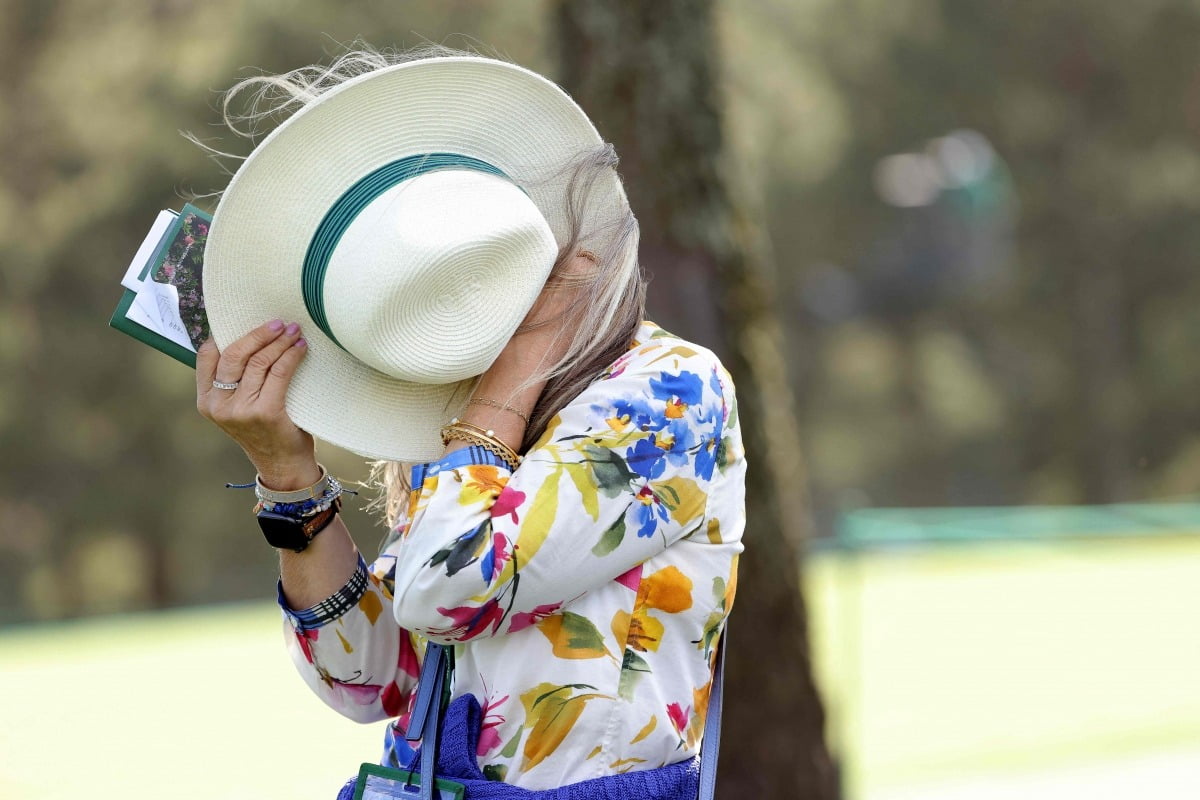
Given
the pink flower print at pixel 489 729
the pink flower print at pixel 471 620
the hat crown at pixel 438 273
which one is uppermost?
the hat crown at pixel 438 273

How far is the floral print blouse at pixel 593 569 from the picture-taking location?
1517 millimetres

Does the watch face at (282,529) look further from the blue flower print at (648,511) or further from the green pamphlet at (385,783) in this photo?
the blue flower print at (648,511)

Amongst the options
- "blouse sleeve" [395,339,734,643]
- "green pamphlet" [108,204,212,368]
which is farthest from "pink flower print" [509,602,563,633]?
"green pamphlet" [108,204,212,368]

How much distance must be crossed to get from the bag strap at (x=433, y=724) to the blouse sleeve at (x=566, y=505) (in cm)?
13

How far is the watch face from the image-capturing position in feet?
5.88

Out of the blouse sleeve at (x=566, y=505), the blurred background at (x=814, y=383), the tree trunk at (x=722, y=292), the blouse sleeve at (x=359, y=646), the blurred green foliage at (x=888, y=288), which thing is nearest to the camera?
the blouse sleeve at (x=566, y=505)

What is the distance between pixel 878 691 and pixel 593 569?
23.4 feet

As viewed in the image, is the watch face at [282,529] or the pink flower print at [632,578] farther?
the watch face at [282,529]

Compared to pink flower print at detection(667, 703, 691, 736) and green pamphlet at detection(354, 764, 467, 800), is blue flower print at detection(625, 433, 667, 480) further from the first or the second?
green pamphlet at detection(354, 764, 467, 800)

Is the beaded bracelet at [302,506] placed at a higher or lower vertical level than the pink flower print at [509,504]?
higher

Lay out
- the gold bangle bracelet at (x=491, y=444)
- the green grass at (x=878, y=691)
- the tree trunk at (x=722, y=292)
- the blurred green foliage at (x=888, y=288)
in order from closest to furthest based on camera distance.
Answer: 1. the gold bangle bracelet at (x=491, y=444)
2. the tree trunk at (x=722, y=292)
3. the green grass at (x=878, y=691)
4. the blurred green foliage at (x=888, y=288)

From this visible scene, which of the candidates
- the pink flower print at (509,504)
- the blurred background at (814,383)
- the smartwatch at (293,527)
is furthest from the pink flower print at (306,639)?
the blurred background at (814,383)

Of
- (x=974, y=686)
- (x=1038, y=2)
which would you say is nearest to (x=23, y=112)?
(x=974, y=686)

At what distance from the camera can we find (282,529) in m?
1.80
